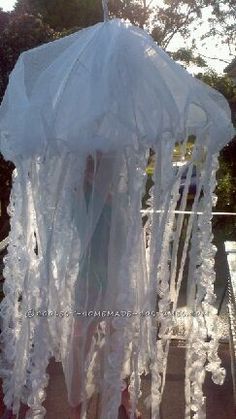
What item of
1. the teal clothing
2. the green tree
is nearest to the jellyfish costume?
the teal clothing

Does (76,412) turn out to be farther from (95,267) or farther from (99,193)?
(99,193)

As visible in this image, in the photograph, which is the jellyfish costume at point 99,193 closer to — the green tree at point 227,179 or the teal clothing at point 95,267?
the teal clothing at point 95,267

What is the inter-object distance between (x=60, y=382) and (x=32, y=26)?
4.71 m

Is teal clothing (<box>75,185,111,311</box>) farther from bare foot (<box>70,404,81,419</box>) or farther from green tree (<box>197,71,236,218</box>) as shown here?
green tree (<box>197,71,236,218</box>)

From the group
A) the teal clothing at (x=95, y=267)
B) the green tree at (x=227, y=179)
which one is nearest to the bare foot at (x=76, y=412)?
the teal clothing at (x=95, y=267)


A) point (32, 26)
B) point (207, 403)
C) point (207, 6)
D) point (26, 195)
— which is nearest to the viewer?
point (26, 195)

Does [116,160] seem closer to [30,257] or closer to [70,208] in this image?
[70,208]

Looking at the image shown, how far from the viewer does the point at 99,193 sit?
2.70 m

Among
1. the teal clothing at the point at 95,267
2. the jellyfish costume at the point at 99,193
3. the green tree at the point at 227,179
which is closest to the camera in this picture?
the jellyfish costume at the point at 99,193

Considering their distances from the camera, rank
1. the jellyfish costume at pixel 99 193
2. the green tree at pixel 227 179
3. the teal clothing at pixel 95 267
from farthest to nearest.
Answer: the green tree at pixel 227 179 < the teal clothing at pixel 95 267 < the jellyfish costume at pixel 99 193

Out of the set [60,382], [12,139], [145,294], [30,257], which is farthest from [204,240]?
[60,382]

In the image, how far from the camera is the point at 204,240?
9.72ft

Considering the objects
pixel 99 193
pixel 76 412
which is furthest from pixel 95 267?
pixel 76 412

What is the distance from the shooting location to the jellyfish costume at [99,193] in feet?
8.20
